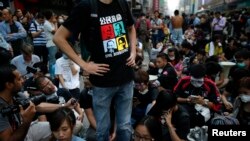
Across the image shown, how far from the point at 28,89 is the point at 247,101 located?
262cm

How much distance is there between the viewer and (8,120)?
250 centimetres

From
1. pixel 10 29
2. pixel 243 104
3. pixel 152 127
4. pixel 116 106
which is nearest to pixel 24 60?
pixel 10 29

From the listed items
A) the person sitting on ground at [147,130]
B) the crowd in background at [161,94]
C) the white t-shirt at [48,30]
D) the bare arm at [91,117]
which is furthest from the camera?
the white t-shirt at [48,30]

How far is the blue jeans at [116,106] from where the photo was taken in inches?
96.3

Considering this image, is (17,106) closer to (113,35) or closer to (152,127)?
(113,35)

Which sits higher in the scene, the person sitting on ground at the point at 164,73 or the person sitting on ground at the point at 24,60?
A: the person sitting on ground at the point at 24,60

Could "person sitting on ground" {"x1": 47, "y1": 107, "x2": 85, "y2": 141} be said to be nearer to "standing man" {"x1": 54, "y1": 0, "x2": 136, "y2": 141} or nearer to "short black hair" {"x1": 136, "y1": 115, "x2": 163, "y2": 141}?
"standing man" {"x1": 54, "y1": 0, "x2": 136, "y2": 141}

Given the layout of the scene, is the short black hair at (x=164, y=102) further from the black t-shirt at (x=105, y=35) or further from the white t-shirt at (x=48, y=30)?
the white t-shirt at (x=48, y=30)

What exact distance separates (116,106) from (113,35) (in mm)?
598

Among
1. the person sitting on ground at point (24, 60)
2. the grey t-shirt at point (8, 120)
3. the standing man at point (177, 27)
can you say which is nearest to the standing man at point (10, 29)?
the person sitting on ground at point (24, 60)

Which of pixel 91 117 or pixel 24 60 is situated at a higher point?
pixel 24 60

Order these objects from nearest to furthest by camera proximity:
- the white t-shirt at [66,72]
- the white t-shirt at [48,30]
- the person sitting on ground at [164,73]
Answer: the person sitting on ground at [164,73], the white t-shirt at [66,72], the white t-shirt at [48,30]

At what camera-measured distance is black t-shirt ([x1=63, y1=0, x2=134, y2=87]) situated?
2.32m

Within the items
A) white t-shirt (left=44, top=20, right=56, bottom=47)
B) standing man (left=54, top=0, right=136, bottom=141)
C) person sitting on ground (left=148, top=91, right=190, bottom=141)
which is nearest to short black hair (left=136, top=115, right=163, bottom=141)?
person sitting on ground (left=148, top=91, right=190, bottom=141)
